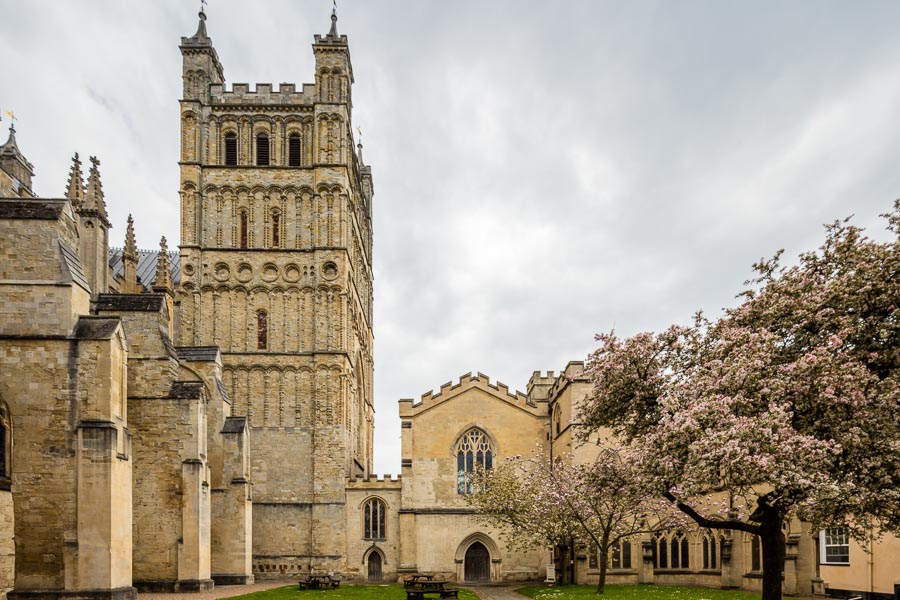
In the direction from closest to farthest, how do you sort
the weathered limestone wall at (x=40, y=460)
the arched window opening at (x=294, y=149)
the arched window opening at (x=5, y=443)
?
the arched window opening at (x=5, y=443) < the weathered limestone wall at (x=40, y=460) < the arched window opening at (x=294, y=149)

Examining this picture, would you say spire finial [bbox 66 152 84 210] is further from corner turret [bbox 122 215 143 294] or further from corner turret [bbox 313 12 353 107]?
corner turret [bbox 313 12 353 107]

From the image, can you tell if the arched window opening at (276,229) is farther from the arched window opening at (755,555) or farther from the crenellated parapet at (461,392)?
the arched window opening at (755,555)

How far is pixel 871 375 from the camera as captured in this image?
14.3 meters

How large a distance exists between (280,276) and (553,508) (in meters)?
21.8

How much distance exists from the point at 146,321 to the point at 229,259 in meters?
16.6

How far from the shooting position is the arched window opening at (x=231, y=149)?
153 feet

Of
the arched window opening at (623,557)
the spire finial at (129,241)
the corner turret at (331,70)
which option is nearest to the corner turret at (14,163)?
the spire finial at (129,241)

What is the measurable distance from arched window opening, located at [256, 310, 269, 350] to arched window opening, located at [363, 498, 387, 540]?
1101cm

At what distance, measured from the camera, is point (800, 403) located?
49.5 feet

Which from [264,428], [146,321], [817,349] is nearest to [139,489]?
[146,321]

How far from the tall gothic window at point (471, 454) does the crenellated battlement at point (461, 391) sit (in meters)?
2.32

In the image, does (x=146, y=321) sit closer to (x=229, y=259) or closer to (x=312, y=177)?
(x=229, y=259)

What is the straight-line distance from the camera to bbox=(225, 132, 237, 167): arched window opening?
153ft

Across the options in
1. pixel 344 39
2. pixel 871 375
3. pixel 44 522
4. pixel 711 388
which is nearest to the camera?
pixel 871 375
